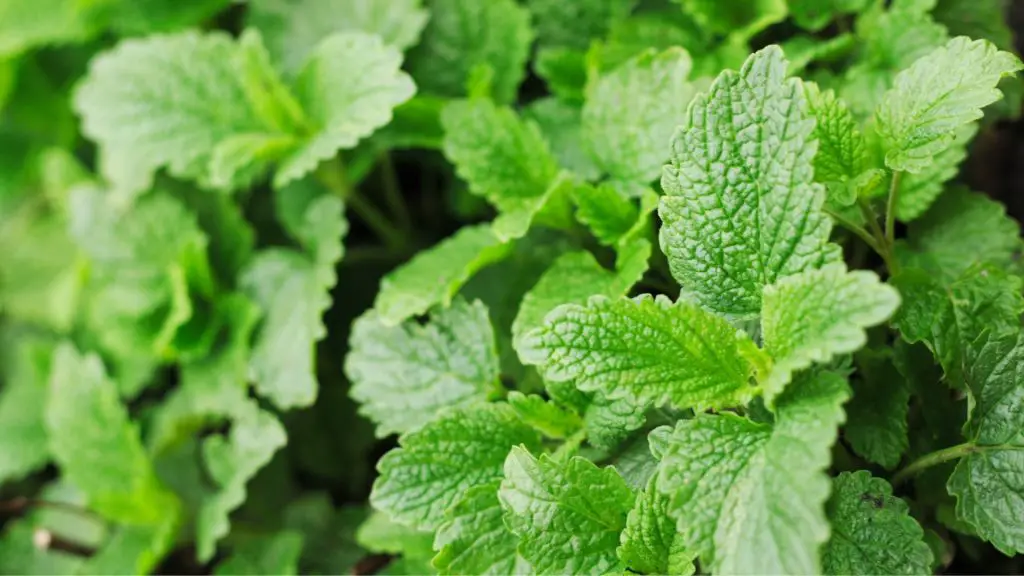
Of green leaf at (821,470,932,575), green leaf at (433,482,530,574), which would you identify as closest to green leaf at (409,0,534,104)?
green leaf at (433,482,530,574)

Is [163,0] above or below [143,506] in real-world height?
above

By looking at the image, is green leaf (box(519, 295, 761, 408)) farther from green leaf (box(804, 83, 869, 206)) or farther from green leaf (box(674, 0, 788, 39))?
green leaf (box(674, 0, 788, 39))

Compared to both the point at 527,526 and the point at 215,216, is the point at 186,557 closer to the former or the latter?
the point at 215,216

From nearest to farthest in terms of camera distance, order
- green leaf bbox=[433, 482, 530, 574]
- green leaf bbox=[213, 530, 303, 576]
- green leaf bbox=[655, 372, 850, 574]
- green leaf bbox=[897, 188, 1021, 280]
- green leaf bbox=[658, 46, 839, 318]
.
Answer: green leaf bbox=[655, 372, 850, 574], green leaf bbox=[658, 46, 839, 318], green leaf bbox=[433, 482, 530, 574], green leaf bbox=[897, 188, 1021, 280], green leaf bbox=[213, 530, 303, 576]

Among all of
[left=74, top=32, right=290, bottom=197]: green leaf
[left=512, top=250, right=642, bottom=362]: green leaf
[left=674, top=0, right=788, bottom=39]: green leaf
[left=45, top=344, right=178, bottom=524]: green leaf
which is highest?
[left=674, top=0, right=788, bottom=39]: green leaf

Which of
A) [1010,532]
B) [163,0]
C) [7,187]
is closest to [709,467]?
[1010,532]

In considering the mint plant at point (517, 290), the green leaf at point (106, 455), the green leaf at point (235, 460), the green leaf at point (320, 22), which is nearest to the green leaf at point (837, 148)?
the mint plant at point (517, 290)

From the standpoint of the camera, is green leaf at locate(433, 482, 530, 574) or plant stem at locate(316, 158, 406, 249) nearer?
green leaf at locate(433, 482, 530, 574)

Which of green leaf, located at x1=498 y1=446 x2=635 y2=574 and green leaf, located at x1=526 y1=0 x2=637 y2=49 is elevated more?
green leaf, located at x1=526 y1=0 x2=637 y2=49
